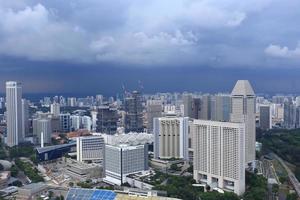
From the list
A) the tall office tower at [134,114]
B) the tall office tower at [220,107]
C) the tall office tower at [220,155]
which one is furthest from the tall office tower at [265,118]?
the tall office tower at [220,155]

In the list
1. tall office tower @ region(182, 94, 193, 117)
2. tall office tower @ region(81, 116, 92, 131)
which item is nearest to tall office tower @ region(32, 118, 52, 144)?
tall office tower @ region(81, 116, 92, 131)

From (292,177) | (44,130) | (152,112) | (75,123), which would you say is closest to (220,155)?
(292,177)

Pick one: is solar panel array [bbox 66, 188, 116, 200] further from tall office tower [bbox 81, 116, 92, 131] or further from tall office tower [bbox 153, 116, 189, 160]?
tall office tower [bbox 81, 116, 92, 131]

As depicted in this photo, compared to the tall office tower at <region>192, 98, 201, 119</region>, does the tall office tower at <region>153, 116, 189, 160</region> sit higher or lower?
lower

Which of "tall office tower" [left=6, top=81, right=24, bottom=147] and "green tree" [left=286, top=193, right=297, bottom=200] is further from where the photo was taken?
"tall office tower" [left=6, top=81, right=24, bottom=147]

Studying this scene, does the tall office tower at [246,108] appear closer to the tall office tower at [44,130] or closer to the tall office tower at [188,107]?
the tall office tower at [188,107]

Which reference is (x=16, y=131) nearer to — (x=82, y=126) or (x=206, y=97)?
(x=82, y=126)

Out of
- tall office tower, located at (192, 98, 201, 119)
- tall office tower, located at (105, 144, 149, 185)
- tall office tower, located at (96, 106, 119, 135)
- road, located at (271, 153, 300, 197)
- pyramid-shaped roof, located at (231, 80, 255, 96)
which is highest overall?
pyramid-shaped roof, located at (231, 80, 255, 96)

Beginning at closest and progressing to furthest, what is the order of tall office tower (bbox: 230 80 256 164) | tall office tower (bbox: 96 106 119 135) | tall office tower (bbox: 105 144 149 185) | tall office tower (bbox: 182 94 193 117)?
tall office tower (bbox: 105 144 149 185) < tall office tower (bbox: 230 80 256 164) < tall office tower (bbox: 96 106 119 135) < tall office tower (bbox: 182 94 193 117)
